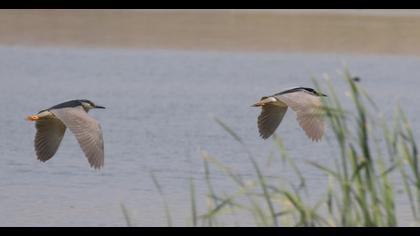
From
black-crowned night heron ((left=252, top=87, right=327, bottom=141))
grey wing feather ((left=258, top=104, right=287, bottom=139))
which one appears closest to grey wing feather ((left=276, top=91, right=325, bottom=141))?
black-crowned night heron ((left=252, top=87, right=327, bottom=141))

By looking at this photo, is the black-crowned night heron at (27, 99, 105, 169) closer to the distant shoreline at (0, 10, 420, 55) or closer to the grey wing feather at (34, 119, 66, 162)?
the grey wing feather at (34, 119, 66, 162)

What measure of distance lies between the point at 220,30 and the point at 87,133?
→ 1338cm

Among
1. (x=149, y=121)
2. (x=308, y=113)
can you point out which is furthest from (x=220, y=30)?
(x=308, y=113)

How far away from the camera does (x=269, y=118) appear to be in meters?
7.68

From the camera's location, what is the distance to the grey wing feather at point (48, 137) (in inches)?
285

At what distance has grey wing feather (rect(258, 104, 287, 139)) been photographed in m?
7.63

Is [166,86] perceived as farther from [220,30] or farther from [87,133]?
[87,133]

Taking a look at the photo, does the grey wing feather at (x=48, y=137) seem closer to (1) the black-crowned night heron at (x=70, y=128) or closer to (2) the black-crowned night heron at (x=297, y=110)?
(1) the black-crowned night heron at (x=70, y=128)

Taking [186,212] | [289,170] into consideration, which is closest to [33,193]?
[186,212]

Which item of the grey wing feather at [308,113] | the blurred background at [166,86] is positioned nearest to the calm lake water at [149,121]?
the blurred background at [166,86]

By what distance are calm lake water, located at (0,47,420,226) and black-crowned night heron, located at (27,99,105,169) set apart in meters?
0.57

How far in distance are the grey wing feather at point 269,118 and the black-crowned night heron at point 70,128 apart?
1.09 meters

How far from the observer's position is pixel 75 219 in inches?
306

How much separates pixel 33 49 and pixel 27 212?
950 cm
